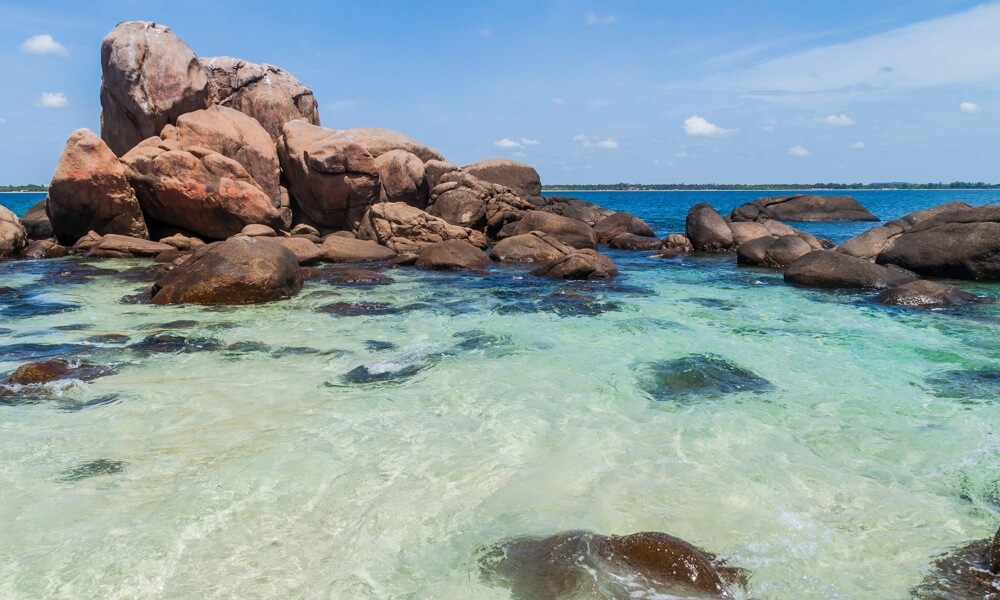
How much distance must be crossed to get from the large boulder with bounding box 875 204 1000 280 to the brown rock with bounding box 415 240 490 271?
362 inches

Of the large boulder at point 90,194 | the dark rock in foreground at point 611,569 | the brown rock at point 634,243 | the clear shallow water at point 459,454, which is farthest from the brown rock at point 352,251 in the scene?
the dark rock in foreground at point 611,569

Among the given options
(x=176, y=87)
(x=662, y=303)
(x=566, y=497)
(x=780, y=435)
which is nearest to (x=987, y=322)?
(x=662, y=303)

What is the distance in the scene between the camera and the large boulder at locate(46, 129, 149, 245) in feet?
57.9

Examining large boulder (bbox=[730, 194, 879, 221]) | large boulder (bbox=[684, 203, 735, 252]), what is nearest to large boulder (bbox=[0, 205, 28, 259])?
large boulder (bbox=[684, 203, 735, 252])

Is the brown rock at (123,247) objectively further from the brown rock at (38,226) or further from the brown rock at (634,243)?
the brown rock at (634,243)

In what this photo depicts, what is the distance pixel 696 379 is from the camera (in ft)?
23.7

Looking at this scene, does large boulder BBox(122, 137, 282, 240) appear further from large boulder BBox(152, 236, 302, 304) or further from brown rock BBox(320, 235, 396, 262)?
large boulder BBox(152, 236, 302, 304)

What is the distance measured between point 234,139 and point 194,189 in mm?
3117

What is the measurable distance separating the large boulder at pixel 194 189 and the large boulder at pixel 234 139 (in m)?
0.75

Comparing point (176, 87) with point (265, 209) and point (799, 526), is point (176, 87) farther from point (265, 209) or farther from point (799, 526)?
point (799, 526)

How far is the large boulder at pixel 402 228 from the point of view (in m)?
19.5

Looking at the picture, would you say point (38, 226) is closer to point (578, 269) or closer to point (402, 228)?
point (402, 228)

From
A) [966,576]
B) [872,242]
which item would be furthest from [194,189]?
[966,576]

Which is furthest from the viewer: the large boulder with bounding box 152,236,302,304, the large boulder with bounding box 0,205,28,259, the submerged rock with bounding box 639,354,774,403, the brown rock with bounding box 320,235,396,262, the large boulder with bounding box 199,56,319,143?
the large boulder with bounding box 199,56,319,143
